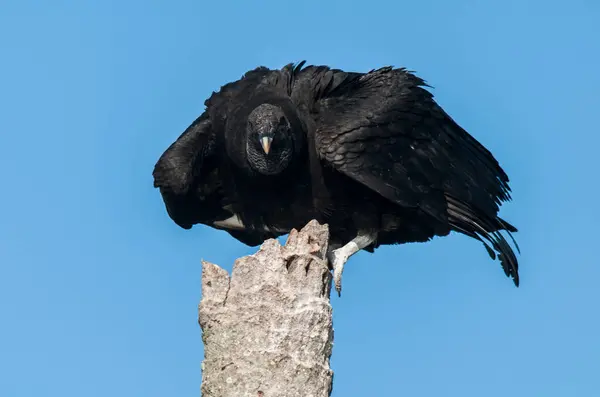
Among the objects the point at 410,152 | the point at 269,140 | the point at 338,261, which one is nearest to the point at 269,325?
the point at 338,261

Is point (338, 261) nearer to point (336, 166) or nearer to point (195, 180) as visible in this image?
point (336, 166)

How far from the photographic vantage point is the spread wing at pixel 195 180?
34.9 ft

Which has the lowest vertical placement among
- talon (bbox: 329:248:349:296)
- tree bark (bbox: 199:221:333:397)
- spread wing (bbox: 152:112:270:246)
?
tree bark (bbox: 199:221:333:397)

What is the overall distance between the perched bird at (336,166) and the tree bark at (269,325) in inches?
93.6

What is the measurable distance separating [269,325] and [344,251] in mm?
2792

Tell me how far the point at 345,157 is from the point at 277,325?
2.91 meters

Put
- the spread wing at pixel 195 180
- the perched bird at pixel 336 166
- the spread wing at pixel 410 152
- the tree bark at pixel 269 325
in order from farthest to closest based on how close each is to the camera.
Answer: the spread wing at pixel 195 180
the perched bird at pixel 336 166
the spread wing at pixel 410 152
the tree bark at pixel 269 325

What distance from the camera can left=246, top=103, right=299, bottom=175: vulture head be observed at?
10.3 meters

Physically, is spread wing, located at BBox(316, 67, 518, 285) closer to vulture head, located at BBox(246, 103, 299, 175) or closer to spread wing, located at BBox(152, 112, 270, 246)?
vulture head, located at BBox(246, 103, 299, 175)

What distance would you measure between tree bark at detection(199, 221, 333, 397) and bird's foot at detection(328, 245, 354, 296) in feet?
Answer: 6.20

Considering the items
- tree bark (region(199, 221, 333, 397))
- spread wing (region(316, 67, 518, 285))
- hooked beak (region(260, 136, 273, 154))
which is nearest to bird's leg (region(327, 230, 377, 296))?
spread wing (region(316, 67, 518, 285))

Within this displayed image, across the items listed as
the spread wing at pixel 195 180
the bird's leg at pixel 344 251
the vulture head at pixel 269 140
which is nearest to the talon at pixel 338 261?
the bird's leg at pixel 344 251

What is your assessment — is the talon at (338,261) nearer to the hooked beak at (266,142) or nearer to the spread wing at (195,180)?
the hooked beak at (266,142)

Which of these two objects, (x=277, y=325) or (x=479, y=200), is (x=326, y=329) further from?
(x=479, y=200)
